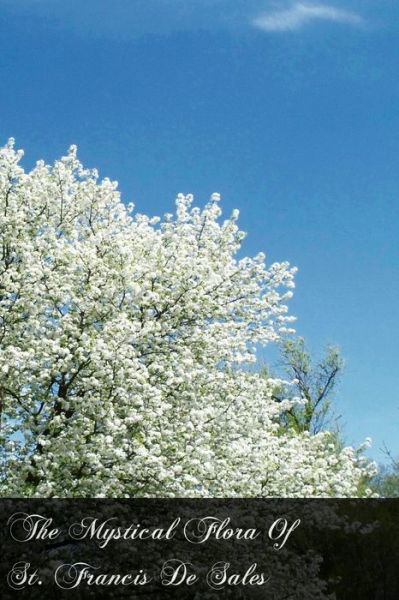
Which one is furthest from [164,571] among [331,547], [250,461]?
[331,547]

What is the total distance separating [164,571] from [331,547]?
1315 cm

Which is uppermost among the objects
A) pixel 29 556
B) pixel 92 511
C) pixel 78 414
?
pixel 78 414

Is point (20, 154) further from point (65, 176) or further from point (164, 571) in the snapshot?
point (164, 571)

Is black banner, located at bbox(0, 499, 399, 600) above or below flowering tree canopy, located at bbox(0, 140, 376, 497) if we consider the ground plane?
below

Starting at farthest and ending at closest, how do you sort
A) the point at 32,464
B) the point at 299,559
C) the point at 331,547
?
1. the point at 331,547
2. the point at 299,559
3. the point at 32,464

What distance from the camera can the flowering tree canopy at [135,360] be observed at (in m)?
13.4

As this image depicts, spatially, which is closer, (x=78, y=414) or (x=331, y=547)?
(x=78, y=414)

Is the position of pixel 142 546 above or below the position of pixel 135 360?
below

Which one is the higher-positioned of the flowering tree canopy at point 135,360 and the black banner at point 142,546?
the flowering tree canopy at point 135,360

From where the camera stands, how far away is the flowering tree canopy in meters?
13.4

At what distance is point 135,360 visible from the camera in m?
13.6

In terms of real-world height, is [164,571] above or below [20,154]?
below

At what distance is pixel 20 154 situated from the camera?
17.7 meters

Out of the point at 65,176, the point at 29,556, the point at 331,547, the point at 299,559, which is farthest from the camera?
the point at 331,547
